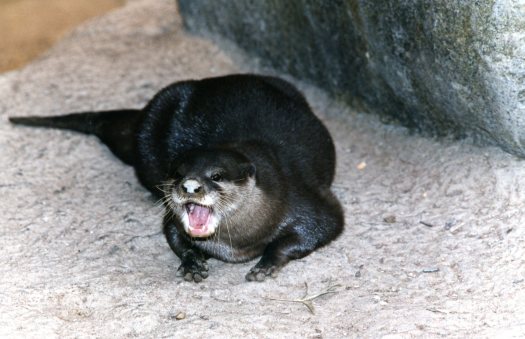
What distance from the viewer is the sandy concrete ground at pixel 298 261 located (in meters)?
3.42

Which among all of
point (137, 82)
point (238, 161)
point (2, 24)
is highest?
point (238, 161)

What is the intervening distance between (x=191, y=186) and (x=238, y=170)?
0.25 meters

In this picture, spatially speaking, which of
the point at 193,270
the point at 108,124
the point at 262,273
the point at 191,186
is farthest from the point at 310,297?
the point at 108,124

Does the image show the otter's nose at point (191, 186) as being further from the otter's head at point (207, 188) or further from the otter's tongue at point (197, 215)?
the otter's tongue at point (197, 215)

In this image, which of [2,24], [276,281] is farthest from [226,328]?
[2,24]

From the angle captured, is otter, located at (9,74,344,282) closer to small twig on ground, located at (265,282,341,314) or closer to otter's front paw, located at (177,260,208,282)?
otter's front paw, located at (177,260,208,282)

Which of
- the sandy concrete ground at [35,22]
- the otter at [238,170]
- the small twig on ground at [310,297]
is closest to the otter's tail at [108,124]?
the otter at [238,170]

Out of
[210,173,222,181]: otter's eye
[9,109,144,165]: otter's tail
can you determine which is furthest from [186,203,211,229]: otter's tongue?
[9,109,144,165]: otter's tail

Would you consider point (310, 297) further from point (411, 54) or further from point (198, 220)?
point (411, 54)

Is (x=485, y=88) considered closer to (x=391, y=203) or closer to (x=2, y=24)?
(x=391, y=203)

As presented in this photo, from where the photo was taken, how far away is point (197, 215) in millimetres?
3627

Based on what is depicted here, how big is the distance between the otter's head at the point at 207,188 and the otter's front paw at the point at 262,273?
24 cm

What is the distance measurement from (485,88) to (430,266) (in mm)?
752

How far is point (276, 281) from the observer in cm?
377
